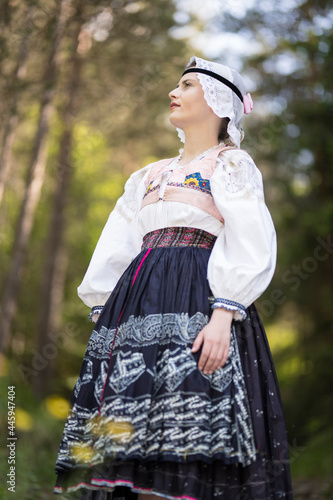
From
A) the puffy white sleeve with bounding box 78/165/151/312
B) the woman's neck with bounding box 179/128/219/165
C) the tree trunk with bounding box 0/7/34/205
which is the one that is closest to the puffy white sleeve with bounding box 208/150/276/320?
the woman's neck with bounding box 179/128/219/165

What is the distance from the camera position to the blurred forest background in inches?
226

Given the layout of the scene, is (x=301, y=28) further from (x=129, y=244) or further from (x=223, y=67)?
(x=129, y=244)

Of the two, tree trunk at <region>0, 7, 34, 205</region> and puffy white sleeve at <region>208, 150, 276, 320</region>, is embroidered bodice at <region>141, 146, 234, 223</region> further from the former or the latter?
tree trunk at <region>0, 7, 34, 205</region>

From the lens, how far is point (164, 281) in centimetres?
231

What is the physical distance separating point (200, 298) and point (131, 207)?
72cm

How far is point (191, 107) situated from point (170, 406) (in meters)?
1.32

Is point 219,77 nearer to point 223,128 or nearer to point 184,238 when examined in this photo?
point 223,128

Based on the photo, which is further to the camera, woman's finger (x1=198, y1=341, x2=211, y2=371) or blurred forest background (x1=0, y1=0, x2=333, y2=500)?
blurred forest background (x1=0, y1=0, x2=333, y2=500)

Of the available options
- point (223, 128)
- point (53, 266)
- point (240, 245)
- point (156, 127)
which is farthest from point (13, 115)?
point (156, 127)

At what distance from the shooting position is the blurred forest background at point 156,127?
575 cm

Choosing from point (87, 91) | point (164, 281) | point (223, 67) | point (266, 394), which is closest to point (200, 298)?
point (164, 281)

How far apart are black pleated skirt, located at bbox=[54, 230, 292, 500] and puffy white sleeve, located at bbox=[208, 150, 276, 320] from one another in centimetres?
10

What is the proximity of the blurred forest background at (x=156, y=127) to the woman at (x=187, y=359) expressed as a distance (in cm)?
229

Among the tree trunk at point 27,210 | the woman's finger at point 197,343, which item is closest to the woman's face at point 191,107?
the woman's finger at point 197,343
